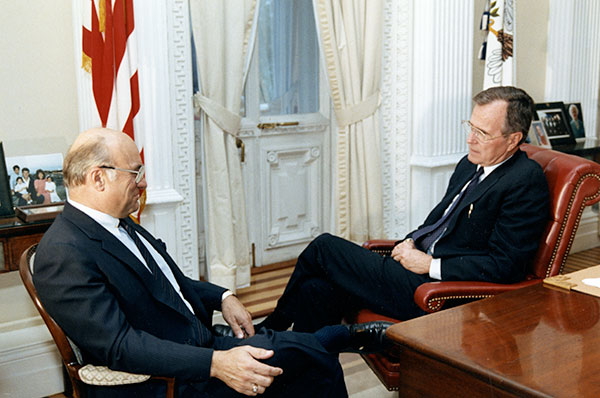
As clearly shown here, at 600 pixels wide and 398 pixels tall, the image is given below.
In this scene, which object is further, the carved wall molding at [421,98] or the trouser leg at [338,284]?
the carved wall molding at [421,98]

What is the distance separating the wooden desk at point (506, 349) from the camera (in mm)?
1616

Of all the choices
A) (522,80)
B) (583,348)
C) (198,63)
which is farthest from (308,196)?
(583,348)

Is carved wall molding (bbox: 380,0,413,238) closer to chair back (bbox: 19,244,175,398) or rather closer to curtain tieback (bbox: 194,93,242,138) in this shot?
Answer: curtain tieback (bbox: 194,93,242,138)

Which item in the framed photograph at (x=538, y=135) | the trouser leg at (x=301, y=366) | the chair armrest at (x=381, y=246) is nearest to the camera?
the trouser leg at (x=301, y=366)

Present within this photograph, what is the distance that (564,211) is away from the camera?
261 centimetres

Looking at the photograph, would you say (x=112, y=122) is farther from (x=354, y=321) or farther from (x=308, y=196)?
(x=308, y=196)

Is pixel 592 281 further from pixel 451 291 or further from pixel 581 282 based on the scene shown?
pixel 451 291

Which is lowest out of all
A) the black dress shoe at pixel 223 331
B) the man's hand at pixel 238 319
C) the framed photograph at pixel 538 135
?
the black dress shoe at pixel 223 331

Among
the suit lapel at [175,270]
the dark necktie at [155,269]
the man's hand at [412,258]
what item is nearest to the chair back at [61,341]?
the dark necktie at [155,269]

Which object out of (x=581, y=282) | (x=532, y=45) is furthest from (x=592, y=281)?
(x=532, y=45)

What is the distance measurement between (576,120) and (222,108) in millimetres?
2809

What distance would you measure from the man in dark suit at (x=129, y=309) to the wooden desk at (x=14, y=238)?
657 mm

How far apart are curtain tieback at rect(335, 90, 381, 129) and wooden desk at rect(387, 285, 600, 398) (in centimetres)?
217

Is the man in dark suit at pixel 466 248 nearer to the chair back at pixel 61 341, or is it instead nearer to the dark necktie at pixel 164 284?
the dark necktie at pixel 164 284
